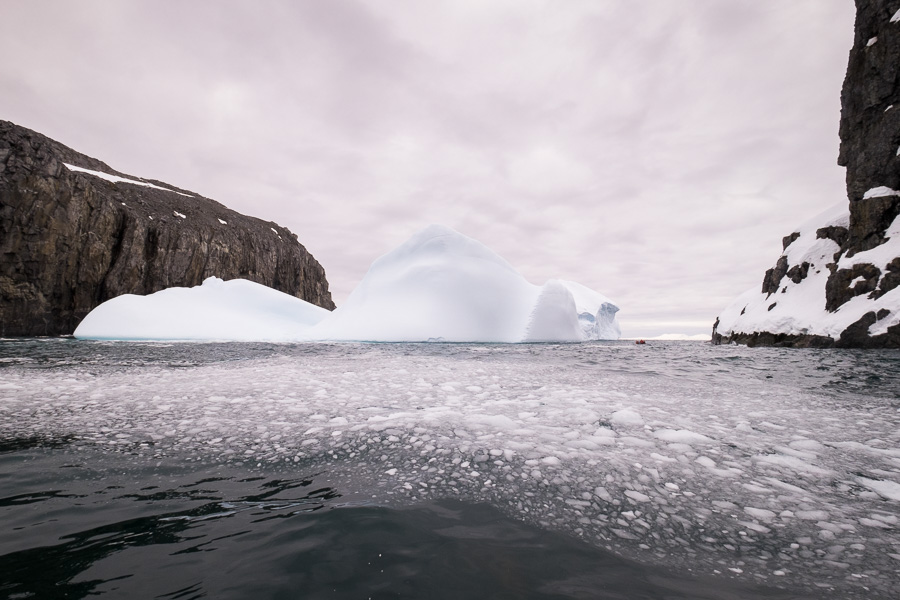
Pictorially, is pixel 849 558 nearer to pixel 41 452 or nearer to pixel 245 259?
pixel 41 452

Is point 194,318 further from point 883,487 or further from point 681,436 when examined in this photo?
point 883,487

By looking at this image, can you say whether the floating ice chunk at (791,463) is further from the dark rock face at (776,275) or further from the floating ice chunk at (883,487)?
the dark rock face at (776,275)

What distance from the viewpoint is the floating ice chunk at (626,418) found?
349cm

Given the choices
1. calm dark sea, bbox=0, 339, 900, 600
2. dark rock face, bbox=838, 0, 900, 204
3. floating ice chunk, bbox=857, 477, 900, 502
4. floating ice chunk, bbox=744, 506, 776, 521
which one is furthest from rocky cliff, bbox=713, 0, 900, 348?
floating ice chunk, bbox=744, 506, 776, 521

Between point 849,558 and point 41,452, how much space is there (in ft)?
15.2

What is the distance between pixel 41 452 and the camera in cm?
265

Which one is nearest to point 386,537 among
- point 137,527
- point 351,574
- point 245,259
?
point 351,574

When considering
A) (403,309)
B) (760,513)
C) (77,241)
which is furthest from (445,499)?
(77,241)

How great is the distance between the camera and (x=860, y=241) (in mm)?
18938

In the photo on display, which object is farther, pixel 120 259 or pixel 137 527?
pixel 120 259

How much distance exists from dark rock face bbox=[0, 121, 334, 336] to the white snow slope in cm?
4995

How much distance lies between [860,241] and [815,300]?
3439 millimetres

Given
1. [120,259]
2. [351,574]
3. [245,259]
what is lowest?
[351,574]

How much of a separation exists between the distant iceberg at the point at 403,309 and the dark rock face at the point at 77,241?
40.3 ft
